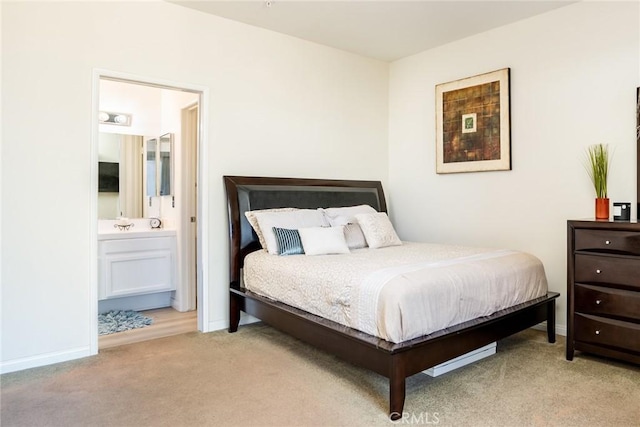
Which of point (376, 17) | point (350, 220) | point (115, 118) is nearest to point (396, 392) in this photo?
A: point (350, 220)

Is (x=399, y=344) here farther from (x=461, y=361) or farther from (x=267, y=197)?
(x=267, y=197)

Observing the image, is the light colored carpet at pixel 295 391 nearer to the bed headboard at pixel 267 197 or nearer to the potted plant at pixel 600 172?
the bed headboard at pixel 267 197

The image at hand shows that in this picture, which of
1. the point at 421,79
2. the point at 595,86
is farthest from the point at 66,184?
the point at 595,86

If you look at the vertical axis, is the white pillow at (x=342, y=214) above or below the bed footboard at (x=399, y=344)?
above

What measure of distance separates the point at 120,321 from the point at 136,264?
61cm

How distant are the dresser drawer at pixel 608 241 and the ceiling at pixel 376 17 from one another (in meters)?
1.95

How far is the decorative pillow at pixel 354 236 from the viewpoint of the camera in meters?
3.70

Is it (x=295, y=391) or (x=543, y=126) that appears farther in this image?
(x=543, y=126)

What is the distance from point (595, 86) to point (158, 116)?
4.34 metres

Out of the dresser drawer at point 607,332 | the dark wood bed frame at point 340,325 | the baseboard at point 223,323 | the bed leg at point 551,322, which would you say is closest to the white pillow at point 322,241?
the dark wood bed frame at point 340,325

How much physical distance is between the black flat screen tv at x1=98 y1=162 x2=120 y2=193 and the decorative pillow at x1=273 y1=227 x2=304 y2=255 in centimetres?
237

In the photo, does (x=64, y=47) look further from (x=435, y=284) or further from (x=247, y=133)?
(x=435, y=284)

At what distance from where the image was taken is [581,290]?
2.91m

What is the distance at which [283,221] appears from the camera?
3.59m
